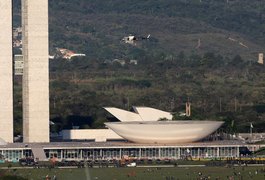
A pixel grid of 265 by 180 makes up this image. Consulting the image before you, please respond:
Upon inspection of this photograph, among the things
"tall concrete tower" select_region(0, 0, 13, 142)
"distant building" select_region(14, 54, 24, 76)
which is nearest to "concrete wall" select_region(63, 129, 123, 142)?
"distant building" select_region(14, 54, 24, 76)

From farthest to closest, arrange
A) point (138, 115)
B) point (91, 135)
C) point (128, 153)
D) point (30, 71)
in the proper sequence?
1. point (91, 135)
2. point (138, 115)
3. point (30, 71)
4. point (128, 153)

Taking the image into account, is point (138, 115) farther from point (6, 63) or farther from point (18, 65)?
point (6, 63)

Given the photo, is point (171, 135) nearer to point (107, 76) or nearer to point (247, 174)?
point (247, 174)

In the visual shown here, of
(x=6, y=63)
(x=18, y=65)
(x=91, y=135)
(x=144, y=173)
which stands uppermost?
(x=6, y=63)

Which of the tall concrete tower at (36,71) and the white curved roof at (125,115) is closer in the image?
the tall concrete tower at (36,71)

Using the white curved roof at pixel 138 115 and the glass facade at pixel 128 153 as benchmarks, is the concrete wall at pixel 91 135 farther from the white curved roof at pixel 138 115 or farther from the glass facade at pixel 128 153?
the glass facade at pixel 128 153

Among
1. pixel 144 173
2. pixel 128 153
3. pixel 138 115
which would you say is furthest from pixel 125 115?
pixel 144 173

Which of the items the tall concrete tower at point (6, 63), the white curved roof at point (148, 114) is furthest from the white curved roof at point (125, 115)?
the tall concrete tower at point (6, 63)
